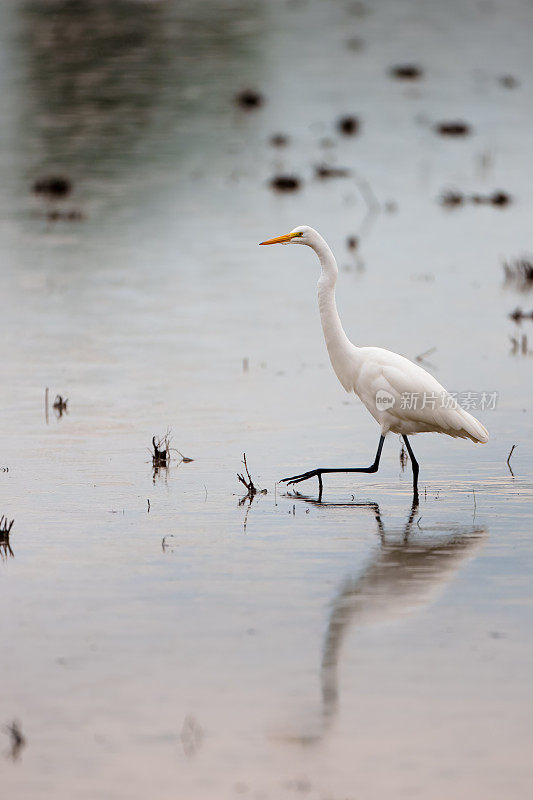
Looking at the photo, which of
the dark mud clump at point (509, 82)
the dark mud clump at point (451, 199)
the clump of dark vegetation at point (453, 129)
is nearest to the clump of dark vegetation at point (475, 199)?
the dark mud clump at point (451, 199)

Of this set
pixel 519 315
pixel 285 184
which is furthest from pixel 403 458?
pixel 285 184

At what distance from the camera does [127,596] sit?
20.0 feet

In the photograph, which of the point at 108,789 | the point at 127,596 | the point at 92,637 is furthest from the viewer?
the point at 127,596

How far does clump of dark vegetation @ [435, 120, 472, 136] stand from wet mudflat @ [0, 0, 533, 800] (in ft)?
16.5

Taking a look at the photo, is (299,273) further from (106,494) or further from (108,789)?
(108,789)

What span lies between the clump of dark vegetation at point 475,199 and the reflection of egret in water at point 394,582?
14.9m

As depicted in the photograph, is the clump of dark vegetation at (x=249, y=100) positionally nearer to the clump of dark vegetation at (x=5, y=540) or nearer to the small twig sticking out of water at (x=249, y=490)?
the small twig sticking out of water at (x=249, y=490)

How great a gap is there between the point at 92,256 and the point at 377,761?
541 inches

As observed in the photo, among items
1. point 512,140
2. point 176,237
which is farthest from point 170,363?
point 512,140

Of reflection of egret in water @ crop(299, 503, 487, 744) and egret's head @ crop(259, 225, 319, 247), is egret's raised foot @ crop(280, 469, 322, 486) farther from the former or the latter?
egret's head @ crop(259, 225, 319, 247)

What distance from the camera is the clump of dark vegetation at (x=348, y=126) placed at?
101ft

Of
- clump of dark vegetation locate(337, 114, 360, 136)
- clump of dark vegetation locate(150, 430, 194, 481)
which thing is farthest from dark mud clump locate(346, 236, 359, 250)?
clump of dark vegetation locate(337, 114, 360, 136)

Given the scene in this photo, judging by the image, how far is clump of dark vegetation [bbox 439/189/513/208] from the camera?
71.4ft

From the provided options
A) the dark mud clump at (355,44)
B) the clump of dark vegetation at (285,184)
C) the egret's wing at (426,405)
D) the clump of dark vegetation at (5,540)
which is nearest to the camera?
the clump of dark vegetation at (5,540)
